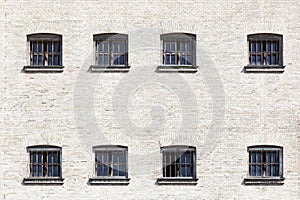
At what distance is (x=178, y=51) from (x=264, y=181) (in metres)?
5.40

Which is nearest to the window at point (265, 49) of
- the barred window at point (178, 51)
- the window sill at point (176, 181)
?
the barred window at point (178, 51)

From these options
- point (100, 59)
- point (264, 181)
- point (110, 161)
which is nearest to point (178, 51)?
point (100, 59)

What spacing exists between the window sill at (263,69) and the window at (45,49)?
6.56 metres

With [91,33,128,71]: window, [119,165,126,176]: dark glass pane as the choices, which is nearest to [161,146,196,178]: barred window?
[119,165,126,176]: dark glass pane

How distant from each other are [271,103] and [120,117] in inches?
206

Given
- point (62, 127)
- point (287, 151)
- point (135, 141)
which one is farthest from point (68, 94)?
point (287, 151)

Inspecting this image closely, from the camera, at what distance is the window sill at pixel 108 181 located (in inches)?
818

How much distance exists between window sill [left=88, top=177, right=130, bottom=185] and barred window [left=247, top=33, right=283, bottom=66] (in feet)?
19.8

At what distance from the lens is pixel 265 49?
2138 cm

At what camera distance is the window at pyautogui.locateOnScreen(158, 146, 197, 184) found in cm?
2098

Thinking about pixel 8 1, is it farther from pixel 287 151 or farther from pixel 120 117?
pixel 287 151

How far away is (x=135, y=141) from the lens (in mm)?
20922

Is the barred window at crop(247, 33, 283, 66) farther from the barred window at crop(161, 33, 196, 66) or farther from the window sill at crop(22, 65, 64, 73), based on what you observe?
the window sill at crop(22, 65, 64, 73)

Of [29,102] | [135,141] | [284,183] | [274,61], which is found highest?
[274,61]
